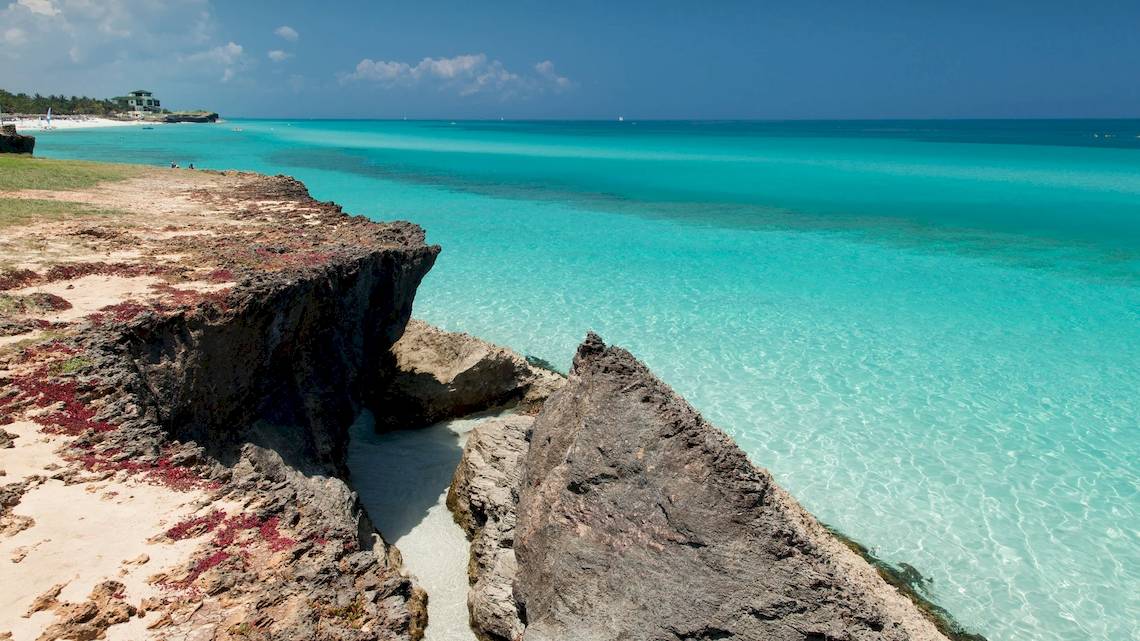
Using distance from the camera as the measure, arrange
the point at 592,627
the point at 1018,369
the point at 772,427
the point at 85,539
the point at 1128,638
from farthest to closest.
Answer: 1. the point at 1018,369
2. the point at 772,427
3. the point at 1128,638
4. the point at 592,627
5. the point at 85,539

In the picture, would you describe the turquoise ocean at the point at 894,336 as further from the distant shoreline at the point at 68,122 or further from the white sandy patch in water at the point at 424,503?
the distant shoreline at the point at 68,122

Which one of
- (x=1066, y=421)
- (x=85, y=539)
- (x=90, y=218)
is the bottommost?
(x=1066, y=421)

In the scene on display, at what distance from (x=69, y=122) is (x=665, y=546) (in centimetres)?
14183

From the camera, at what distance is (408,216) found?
3847 centimetres

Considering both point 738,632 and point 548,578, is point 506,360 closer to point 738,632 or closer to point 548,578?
point 548,578

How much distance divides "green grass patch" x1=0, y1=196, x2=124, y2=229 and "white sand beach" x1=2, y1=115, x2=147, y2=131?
9642 centimetres

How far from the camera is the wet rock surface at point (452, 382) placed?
47.1 ft

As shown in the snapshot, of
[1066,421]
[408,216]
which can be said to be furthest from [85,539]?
[408,216]

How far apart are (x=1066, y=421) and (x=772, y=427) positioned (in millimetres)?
6591

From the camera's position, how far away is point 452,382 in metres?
14.6

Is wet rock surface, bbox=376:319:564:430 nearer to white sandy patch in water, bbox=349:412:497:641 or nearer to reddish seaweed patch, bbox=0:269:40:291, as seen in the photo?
white sandy patch in water, bbox=349:412:497:641

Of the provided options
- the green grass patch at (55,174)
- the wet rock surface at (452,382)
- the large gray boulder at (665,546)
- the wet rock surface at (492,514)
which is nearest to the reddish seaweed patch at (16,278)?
the wet rock surface at (452,382)

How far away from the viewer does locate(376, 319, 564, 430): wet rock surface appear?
14.4 m

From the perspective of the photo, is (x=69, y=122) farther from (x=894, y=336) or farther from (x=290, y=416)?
(x=894, y=336)
